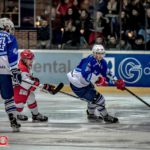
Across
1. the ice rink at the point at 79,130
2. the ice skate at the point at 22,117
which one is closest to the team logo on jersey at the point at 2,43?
the ice rink at the point at 79,130

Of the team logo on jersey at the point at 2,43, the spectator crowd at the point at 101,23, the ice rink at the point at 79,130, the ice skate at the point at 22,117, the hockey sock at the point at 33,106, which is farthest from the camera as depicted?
the spectator crowd at the point at 101,23

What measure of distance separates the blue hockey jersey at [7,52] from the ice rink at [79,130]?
1002mm

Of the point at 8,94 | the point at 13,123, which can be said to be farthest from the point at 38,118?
the point at 8,94

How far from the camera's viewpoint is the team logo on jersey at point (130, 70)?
17312mm

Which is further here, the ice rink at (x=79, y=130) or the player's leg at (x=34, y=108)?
the player's leg at (x=34, y=108)

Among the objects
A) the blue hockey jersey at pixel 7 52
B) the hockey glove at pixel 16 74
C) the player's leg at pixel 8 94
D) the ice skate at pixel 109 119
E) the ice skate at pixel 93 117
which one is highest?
the blue hockey jersey at pixel 7 52

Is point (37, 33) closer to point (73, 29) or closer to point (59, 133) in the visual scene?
point (73, 29)

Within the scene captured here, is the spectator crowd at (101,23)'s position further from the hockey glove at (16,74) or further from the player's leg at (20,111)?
the hockey glove at (16,74)

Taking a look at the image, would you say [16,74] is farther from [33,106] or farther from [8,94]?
[33,106]

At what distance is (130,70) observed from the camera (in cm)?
1736

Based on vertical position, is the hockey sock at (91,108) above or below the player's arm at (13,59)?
below

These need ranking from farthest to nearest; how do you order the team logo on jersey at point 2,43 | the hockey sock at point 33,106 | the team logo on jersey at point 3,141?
1. the hockey sock at point 33,106
2. the team logo on jersey at point 2,43
3. the team logo on jersey at point 3,141

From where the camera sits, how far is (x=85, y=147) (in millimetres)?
9125

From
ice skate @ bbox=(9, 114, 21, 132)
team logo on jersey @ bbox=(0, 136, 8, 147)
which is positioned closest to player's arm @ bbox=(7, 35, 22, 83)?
ice skate @ bbox=(9, 114, 21, 132)
